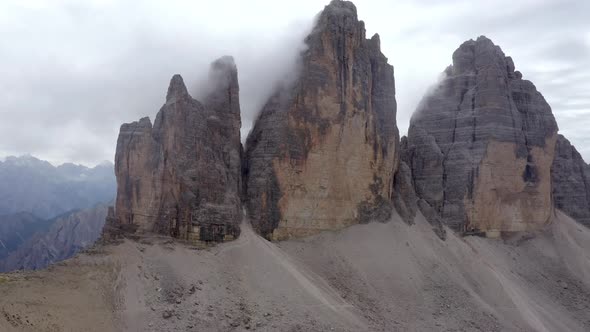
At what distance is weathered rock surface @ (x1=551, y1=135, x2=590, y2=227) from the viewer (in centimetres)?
5141

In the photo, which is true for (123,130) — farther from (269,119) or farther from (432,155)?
(432,155)

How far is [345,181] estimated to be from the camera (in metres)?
34.3

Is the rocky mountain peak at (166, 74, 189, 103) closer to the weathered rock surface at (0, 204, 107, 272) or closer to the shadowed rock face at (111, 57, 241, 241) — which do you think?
the shadowed rock face at (111, 57, 241, 241)

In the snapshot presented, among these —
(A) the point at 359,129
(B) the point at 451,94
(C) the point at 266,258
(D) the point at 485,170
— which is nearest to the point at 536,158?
(D) the point at 485,170

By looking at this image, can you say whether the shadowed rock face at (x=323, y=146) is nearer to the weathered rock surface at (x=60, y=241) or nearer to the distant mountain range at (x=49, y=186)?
the weathered rock surface at (x=60, y=241)

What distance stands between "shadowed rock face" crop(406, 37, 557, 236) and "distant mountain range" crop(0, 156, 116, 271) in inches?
1632

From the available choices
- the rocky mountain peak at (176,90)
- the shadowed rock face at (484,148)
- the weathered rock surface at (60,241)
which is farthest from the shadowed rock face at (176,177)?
the weathered rock surface at (60,241)

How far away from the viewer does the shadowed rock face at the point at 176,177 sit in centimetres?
2686

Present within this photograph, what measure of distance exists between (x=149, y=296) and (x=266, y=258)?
6789 millimetres

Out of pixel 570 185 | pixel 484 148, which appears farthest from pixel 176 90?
pixel 570 185

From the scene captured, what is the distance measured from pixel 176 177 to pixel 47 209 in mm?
80539

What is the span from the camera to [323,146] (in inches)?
1316

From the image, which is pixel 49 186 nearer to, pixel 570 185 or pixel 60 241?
pixel 60 241

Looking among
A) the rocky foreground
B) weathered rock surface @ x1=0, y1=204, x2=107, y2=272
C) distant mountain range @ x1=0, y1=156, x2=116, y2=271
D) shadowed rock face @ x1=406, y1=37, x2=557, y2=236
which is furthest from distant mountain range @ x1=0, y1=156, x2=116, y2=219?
the rocky foreground
